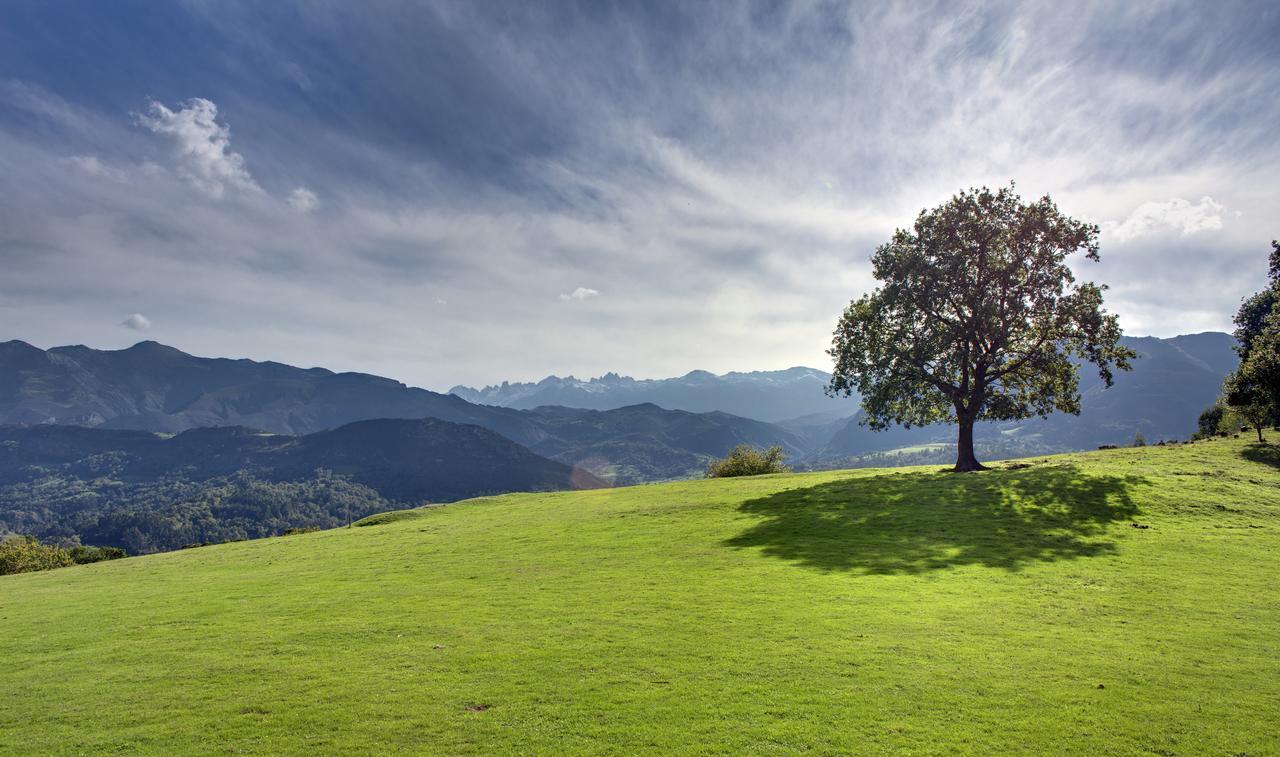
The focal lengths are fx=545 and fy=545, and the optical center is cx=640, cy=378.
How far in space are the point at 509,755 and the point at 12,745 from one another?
1086 cm

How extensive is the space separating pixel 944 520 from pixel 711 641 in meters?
22.1

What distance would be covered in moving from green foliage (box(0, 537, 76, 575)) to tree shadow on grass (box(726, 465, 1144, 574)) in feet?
197

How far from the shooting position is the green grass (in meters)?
11.3

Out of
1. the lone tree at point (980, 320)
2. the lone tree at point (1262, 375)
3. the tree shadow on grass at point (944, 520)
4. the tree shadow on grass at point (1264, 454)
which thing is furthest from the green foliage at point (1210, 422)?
the tree shadow on grass at point (944, 520)

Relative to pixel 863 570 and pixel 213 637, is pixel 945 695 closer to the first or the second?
pixel 863 570

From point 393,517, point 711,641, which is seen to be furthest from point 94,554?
point 711,641

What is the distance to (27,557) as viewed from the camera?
4800cm

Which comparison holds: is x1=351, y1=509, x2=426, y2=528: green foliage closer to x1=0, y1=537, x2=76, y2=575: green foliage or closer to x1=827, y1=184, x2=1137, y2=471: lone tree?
x1=0, y1=537, x2=76, y2=575: green foliage

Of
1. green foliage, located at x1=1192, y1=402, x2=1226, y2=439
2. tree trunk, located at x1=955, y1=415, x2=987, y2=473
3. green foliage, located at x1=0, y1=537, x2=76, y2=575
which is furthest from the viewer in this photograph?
green foliage, located at x1=1192, y1=402, x2=1226, y2=439

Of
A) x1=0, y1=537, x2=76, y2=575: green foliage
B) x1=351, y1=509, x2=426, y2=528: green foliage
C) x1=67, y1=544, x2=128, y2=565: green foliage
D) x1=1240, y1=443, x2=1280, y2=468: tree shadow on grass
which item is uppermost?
x1=1240, y1=443, x2=1280, y2=468: tree shadow on grass

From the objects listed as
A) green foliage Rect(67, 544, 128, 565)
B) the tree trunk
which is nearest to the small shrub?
green foliage Rect(67, 544, 128, 565)

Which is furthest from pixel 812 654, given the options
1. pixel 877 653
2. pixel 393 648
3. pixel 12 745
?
pixel 12 745

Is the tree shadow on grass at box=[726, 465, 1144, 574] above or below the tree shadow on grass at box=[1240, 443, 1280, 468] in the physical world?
below

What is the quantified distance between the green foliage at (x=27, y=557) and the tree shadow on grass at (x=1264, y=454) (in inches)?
3877
